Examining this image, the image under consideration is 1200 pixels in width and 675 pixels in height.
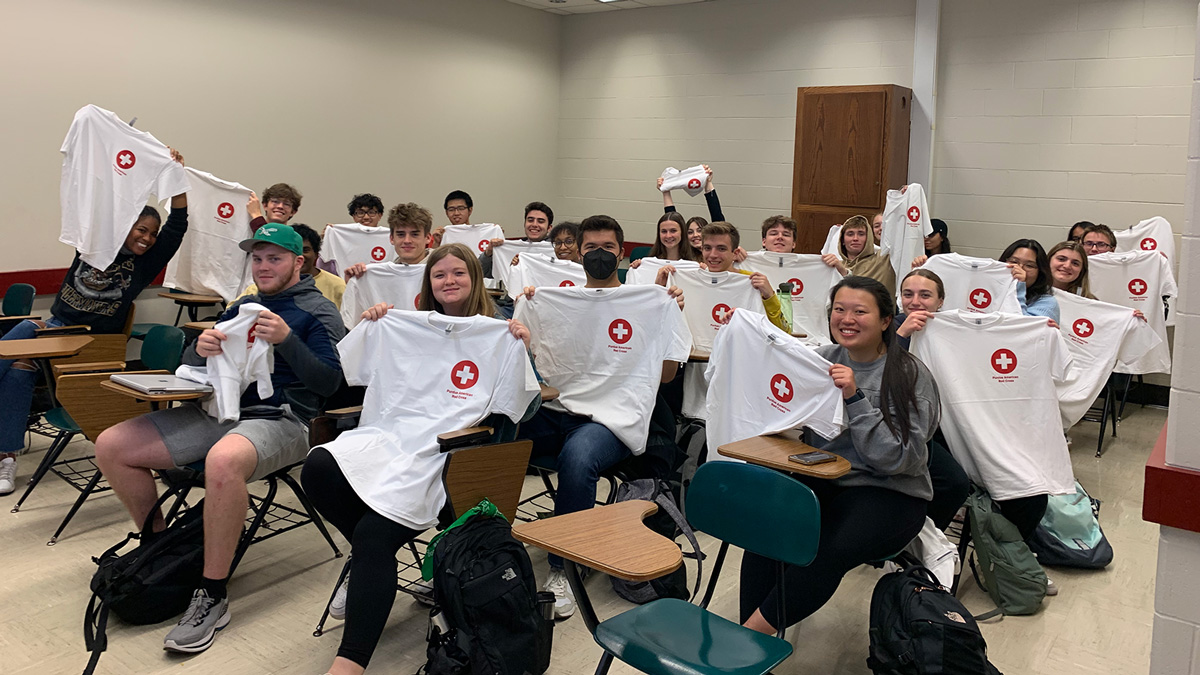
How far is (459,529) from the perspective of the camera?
251 cm

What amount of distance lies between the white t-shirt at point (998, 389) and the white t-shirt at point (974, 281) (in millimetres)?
1224

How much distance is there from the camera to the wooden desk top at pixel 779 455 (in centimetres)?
240

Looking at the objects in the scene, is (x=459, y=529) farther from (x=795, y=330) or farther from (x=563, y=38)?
(x=563, y=38)

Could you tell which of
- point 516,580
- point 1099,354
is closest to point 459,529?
point 516,580

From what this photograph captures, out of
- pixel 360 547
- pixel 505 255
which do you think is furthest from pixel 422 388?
pixel 505 255

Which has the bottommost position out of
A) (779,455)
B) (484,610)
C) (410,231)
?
(484,610)

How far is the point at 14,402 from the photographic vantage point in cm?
417

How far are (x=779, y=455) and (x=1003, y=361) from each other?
1.18 metres

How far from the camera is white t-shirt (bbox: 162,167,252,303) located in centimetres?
543

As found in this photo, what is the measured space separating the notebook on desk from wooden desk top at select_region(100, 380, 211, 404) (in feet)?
0.04

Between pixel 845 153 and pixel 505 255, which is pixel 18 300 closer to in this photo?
pixel 505 255

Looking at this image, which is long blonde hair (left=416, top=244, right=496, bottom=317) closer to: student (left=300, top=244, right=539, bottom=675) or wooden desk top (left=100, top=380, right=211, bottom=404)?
student (left=300, top=244, right=539, bottom=675)

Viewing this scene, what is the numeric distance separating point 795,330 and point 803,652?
235cm

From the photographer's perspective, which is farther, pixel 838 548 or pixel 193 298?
pixel 193 298
